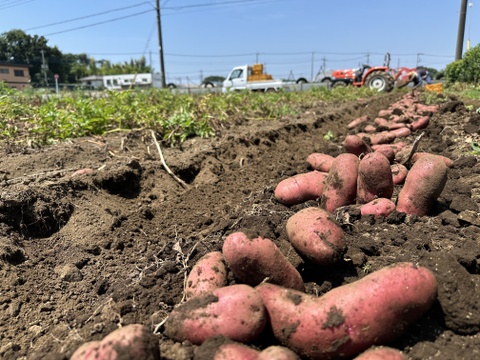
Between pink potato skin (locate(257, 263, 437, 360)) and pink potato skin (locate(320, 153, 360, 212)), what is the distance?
1.10 m

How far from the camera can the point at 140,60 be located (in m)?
66.9

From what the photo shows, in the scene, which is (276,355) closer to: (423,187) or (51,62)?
(423,187)

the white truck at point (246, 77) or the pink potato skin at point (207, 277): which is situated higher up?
the white truck at point (246, 77)

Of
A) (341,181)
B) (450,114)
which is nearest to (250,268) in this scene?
(341,181)

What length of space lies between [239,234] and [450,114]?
557 cm

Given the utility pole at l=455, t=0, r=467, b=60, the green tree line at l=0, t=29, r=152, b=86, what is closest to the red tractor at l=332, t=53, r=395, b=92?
the utility pole at l=455, t=0, r=467, b=60

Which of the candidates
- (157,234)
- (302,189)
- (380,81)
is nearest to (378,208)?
(302,189)

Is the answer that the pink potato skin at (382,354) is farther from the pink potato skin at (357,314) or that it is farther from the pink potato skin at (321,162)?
the pink potato skin at (321,162)

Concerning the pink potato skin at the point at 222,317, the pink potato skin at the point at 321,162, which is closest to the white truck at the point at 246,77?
the pink potato skin at the point at 321,162

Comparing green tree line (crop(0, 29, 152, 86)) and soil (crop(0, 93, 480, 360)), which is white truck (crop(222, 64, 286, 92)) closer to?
soil (crop(0, 93, 480, 360))

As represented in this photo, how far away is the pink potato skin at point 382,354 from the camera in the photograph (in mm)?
1235

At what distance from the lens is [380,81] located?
18.0m

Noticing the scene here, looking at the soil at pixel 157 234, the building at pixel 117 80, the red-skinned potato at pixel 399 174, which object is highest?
the building at pixel 117 80

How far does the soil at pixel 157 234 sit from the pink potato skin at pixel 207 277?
74 mm
